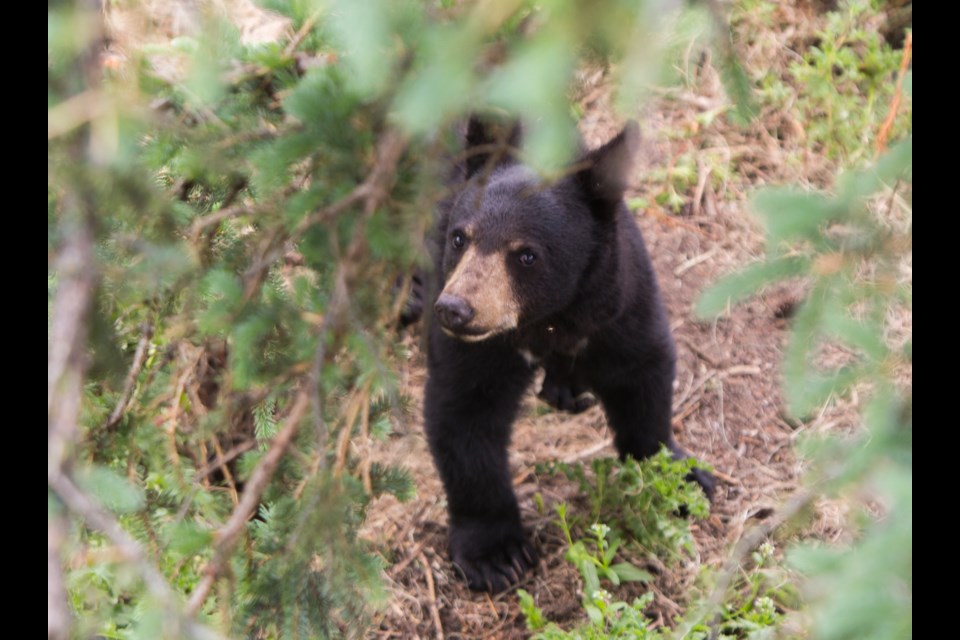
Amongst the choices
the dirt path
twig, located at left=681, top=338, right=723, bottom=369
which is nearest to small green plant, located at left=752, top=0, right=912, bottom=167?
the dirt path

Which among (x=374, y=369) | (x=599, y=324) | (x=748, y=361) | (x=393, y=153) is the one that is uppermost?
(x=393, y=153)

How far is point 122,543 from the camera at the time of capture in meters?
1.44

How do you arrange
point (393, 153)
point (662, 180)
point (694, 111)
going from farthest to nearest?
point (694, 111), point (662, 180), point (393, 153)

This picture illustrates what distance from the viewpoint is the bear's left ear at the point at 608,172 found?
3.17 m

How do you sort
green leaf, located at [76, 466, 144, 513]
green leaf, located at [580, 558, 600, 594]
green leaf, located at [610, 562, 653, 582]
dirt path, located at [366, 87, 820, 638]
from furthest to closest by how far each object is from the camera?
1. dirt path, located at [366, 87, 820, 638]
2. green leaf, located at [610, 562, 653, 582]
3. green leaf, located at [580, 558, 600, 594]
4. green leaf, located at [76, 466, 144, 513]

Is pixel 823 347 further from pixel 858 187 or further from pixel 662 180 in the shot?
pixel 858 187

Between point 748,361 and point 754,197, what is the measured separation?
3.22 m

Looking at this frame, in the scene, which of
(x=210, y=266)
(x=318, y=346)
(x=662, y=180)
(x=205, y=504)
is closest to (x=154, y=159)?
(x=210, y=266)

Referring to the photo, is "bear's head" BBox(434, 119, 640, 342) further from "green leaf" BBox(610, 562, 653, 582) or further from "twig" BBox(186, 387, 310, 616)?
"twig" BBox(186, 387, 310, 616)

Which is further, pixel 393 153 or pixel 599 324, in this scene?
pixel 599 324

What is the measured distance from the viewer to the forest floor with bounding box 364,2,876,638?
11.9 feet

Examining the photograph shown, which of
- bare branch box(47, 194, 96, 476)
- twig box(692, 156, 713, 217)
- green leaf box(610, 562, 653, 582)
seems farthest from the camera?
twig box(692, 156, 713, 217)

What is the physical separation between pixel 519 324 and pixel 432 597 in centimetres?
119
